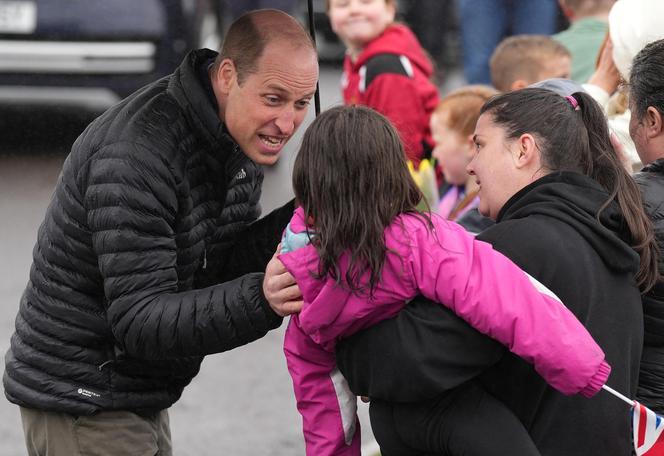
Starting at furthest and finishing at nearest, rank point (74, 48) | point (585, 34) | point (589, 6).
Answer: point (74, 48) → point (589, 6) → point (585, 34)

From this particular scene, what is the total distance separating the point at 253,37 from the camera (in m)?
3.26

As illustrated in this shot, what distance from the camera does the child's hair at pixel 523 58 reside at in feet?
18.1

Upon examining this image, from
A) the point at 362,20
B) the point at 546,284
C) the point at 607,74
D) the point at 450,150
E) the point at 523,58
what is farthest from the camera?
the point at 362,20

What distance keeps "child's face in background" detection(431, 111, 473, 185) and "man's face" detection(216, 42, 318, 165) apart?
1.95m

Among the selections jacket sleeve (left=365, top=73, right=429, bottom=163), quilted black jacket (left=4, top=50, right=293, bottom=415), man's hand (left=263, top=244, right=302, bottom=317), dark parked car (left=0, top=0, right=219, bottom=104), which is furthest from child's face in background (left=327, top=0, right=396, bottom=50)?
man's hand (left=263, top=244, right=302, bottom=317)

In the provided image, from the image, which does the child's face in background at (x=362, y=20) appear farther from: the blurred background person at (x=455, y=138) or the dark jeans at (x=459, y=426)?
the dark jeans at (x=459, y=426)

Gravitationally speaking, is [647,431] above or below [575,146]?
below

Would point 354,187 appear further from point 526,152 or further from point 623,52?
point 623,52

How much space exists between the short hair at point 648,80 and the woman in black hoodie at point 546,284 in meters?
0.24

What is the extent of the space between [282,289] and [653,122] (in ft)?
3.37

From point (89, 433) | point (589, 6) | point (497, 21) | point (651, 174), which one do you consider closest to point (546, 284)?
point (651, 174)

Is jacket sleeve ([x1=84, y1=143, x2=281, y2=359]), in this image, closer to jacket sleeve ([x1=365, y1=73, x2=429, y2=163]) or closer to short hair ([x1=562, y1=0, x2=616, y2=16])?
jacket sleeve ([x1=365, y1=73, x2=429, y2=163])

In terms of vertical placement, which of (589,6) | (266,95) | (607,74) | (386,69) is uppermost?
(266,95)

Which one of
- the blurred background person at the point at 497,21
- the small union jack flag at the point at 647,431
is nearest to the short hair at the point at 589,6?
the blurred background person at the point at 497,21
